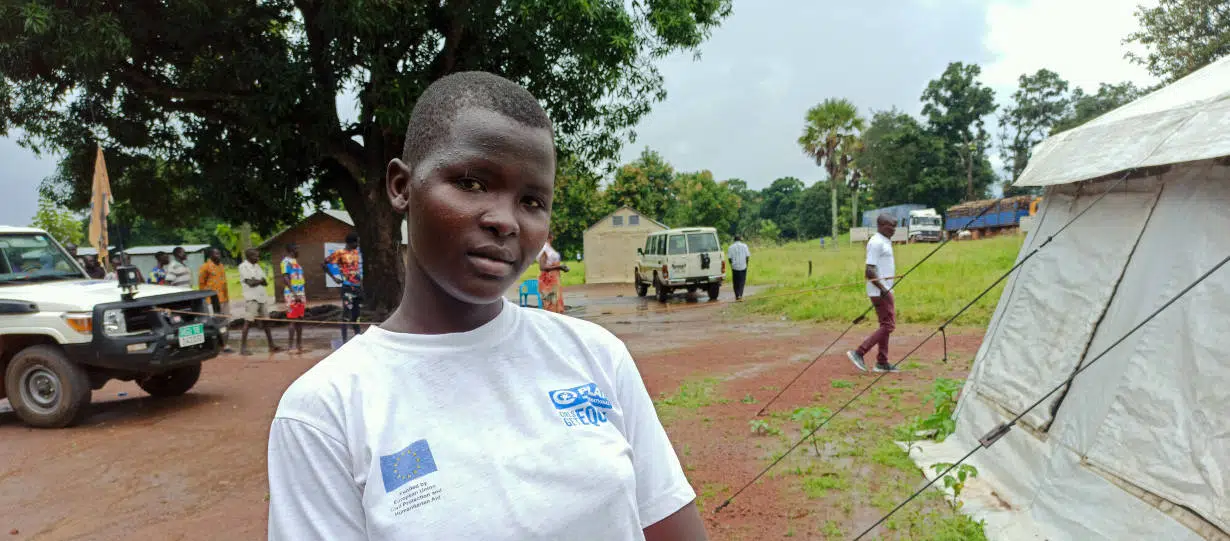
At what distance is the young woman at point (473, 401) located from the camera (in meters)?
0.94

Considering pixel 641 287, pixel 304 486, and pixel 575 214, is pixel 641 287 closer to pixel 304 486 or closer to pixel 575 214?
pixel 304 486

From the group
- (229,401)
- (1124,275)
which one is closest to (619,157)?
(229,401)

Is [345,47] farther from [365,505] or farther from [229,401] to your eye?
[365,505]

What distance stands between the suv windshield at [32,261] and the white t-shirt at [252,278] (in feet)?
8.59

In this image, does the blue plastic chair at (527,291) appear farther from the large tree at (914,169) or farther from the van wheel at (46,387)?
the large tree at (914,169)

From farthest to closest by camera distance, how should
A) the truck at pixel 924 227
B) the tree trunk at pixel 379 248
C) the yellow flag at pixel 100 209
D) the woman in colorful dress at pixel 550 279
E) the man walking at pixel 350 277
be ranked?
the truck at pixel 924 227
the tree trunk at pixel 379 248
the woman in colorful dress at pixel 550 279
the man walking at pixel 350 277
the yellow flag at pixel 100 209

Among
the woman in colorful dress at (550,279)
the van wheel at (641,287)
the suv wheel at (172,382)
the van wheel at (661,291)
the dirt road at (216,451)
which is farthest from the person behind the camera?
the van wheel at (641,287)

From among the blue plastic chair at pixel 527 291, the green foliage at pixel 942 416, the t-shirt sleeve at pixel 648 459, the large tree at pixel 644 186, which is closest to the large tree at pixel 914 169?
the large tree at pixel 644 186

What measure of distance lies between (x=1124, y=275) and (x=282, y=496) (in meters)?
4.41

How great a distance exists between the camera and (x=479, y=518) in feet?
3.15

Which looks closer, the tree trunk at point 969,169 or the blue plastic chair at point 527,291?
the blue plastic chair at point 527,291

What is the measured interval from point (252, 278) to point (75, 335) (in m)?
4.18

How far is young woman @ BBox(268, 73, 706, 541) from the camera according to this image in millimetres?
945

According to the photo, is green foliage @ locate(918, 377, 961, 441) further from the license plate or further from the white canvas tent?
the license plate
